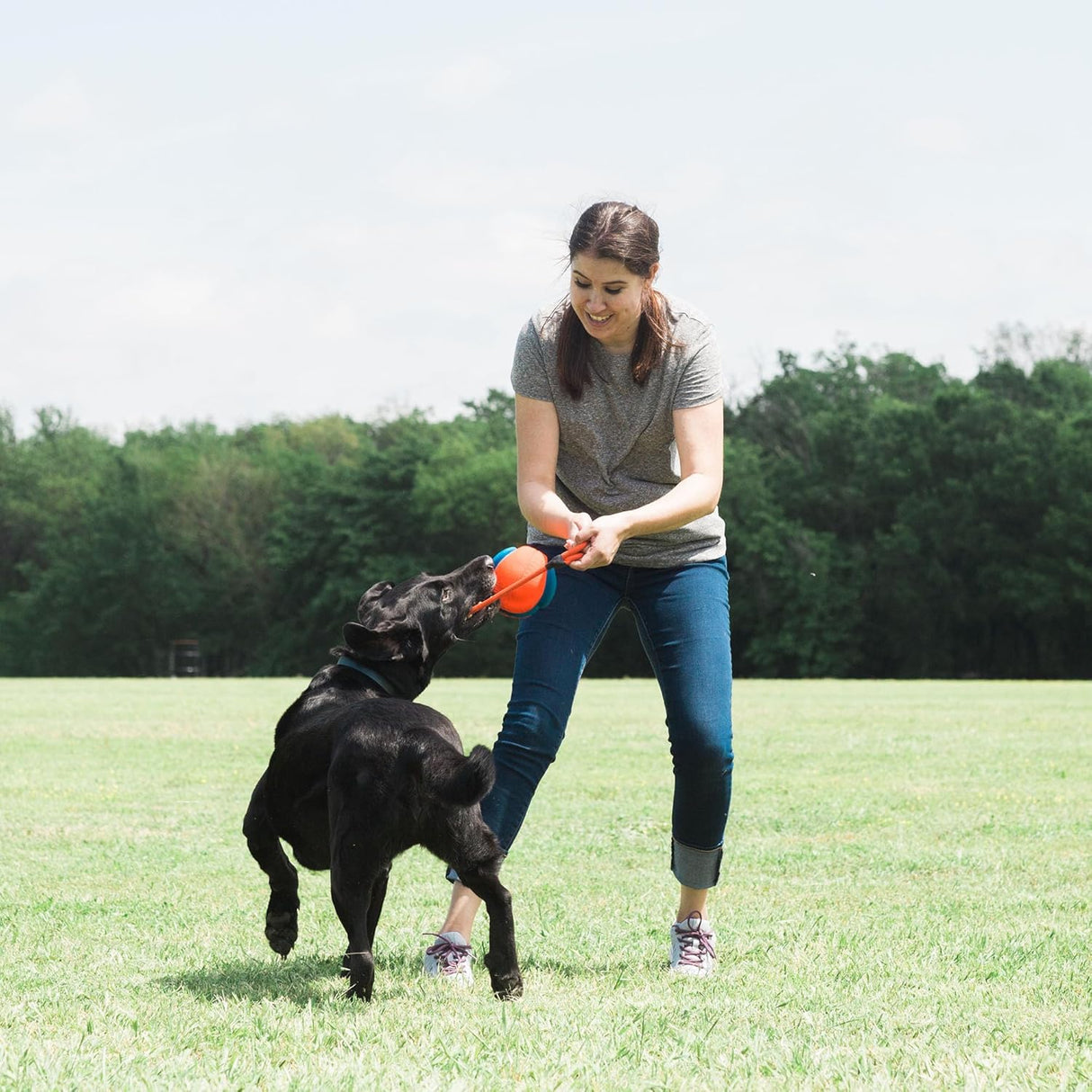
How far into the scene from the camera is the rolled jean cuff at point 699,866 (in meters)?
4.90

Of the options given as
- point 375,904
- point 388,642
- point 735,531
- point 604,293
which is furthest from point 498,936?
point 735,531

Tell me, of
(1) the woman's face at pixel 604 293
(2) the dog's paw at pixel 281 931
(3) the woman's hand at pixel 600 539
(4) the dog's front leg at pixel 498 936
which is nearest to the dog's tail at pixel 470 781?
(4) the dog's front leg at pixel 498 936

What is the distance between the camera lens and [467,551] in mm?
64500

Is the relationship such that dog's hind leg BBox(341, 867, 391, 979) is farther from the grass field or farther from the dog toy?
the dog toy

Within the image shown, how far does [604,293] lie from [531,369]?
434mm

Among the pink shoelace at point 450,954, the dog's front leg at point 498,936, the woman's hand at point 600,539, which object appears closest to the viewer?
the dog's front leg at point 498,936

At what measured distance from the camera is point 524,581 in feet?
15.2

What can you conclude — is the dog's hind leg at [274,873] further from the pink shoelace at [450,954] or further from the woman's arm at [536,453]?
the woman's arm at [536,453]

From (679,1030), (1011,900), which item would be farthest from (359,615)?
(1011,900)

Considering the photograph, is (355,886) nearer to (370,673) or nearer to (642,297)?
(370,673)

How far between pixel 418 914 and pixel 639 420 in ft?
7.64

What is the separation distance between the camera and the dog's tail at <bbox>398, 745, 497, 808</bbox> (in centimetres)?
416

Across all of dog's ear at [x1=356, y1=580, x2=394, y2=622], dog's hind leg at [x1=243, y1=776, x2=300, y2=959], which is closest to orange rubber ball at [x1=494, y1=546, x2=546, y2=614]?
dog's ear at [x1=356, y1=580, x2=394, y2=622]

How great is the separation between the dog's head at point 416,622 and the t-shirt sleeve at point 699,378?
2.85ft
